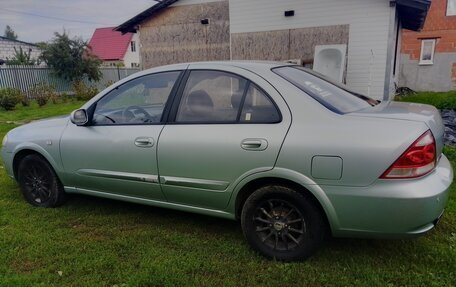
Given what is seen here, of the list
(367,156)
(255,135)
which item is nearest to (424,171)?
(367,156)

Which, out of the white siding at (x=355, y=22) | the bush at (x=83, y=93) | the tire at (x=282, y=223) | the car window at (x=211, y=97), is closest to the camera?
the tire at (x=282, y=223)

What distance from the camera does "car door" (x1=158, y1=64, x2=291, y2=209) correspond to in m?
2.84

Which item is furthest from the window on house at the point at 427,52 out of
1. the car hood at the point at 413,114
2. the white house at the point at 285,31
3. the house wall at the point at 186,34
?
the car hood at the point at 413,114

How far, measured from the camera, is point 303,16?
36.8ft

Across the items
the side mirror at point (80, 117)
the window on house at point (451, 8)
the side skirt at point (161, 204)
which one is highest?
the window on house at point (451, 8)

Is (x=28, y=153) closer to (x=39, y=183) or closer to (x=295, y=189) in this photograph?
(x=39, y=183)

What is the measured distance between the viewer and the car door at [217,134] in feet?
9.30

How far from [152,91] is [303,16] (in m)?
8.82

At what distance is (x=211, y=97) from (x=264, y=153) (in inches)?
31.1

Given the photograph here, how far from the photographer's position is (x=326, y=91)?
3.15 metres

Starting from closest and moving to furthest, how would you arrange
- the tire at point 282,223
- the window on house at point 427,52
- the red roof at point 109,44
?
the tire at point 282,223 → the window on house at point 427,52 → the red roof at point 109,44

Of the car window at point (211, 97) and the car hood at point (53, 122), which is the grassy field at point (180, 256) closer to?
the car hood at point (53, 122)

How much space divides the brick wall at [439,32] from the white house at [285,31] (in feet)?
15.1

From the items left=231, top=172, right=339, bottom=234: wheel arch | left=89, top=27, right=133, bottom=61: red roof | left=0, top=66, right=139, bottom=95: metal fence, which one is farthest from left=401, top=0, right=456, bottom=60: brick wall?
left=89, top=27, right=133, bottom=61: red roof
